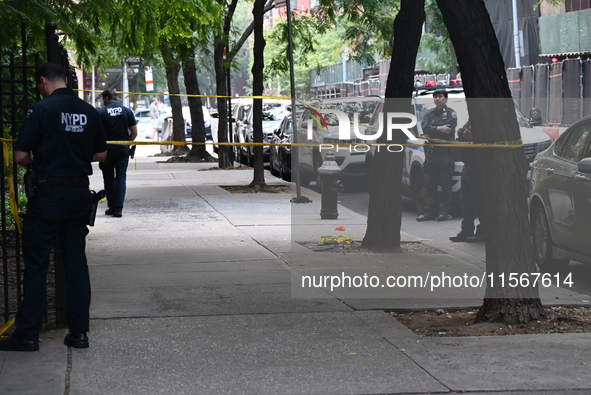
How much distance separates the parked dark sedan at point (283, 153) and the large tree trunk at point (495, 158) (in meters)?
15.5

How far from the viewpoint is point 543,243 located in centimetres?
996

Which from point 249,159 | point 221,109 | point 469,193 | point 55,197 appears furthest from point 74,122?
point 249,159

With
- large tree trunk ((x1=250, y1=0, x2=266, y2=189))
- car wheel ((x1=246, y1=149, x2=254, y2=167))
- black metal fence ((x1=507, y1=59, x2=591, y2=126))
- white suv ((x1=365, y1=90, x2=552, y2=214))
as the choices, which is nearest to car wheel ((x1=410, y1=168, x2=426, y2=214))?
white suv ((x1=365, y1=90, x2=552, y2=214))

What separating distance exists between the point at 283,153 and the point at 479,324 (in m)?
16.4

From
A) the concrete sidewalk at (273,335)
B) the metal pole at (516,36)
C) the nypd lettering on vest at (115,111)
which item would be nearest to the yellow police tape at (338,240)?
the concrete sidewalk at (273,335)

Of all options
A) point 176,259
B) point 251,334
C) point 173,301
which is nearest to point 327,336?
point 251,334

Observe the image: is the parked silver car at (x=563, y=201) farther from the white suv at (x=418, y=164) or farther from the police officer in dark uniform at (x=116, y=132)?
the police officer in dark uniform at (x=116, y=132)

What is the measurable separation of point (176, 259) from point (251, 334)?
150 inches

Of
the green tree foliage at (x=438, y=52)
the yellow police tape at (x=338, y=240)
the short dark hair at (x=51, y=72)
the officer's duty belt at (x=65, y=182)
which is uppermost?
the green tree foliage at (x=438, y=52)

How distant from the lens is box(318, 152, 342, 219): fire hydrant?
10.8 m

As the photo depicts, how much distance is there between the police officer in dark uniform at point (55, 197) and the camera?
21.2ft

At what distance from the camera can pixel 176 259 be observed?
10781mm

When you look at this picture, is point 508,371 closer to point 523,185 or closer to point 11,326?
point 523,185

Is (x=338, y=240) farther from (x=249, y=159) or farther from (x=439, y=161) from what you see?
(x=249, y=159)
